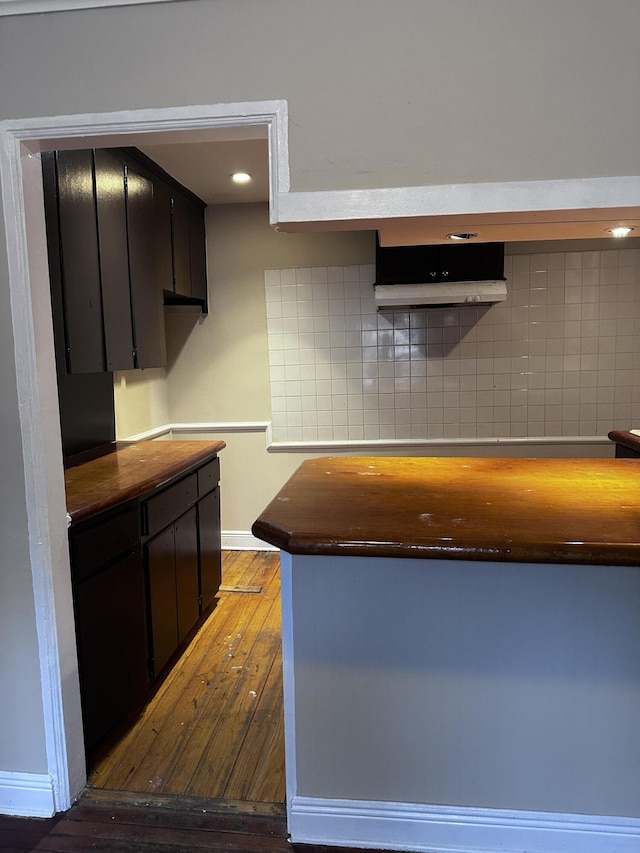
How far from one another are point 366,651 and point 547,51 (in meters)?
1.62

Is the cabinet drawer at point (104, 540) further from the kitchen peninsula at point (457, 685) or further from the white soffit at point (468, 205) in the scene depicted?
the white soffit at point (468, 205)

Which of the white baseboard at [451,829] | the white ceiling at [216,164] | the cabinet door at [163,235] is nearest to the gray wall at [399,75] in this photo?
the white ceiling at [216,164]

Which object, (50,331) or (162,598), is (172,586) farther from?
(50,331)

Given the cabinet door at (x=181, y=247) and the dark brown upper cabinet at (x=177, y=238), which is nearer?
the dark brown upper cabinet at (x=177, y=238)

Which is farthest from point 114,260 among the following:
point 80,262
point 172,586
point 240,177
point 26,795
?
point 26,795

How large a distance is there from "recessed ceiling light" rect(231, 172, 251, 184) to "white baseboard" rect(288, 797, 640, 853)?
2970 millimetres

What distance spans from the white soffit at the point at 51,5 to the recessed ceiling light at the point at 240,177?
1.80 m

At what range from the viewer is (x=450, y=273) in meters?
3.31

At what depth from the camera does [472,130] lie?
147 centimetres

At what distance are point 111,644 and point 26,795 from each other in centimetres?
49

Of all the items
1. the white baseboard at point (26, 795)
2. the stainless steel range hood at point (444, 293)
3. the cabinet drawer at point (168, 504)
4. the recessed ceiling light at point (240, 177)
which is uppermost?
the recessed ceiling light at point (240, 177)

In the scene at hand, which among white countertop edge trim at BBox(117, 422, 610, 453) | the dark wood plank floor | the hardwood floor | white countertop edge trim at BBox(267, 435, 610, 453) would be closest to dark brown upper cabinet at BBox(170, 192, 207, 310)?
white countertop edge trim at BBox(117, 422, 610, 453)

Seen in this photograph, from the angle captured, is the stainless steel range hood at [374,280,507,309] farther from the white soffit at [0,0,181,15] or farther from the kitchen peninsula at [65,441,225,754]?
the white soffit at [0,0,181,15]

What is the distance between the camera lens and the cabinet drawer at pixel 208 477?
3.02 m
